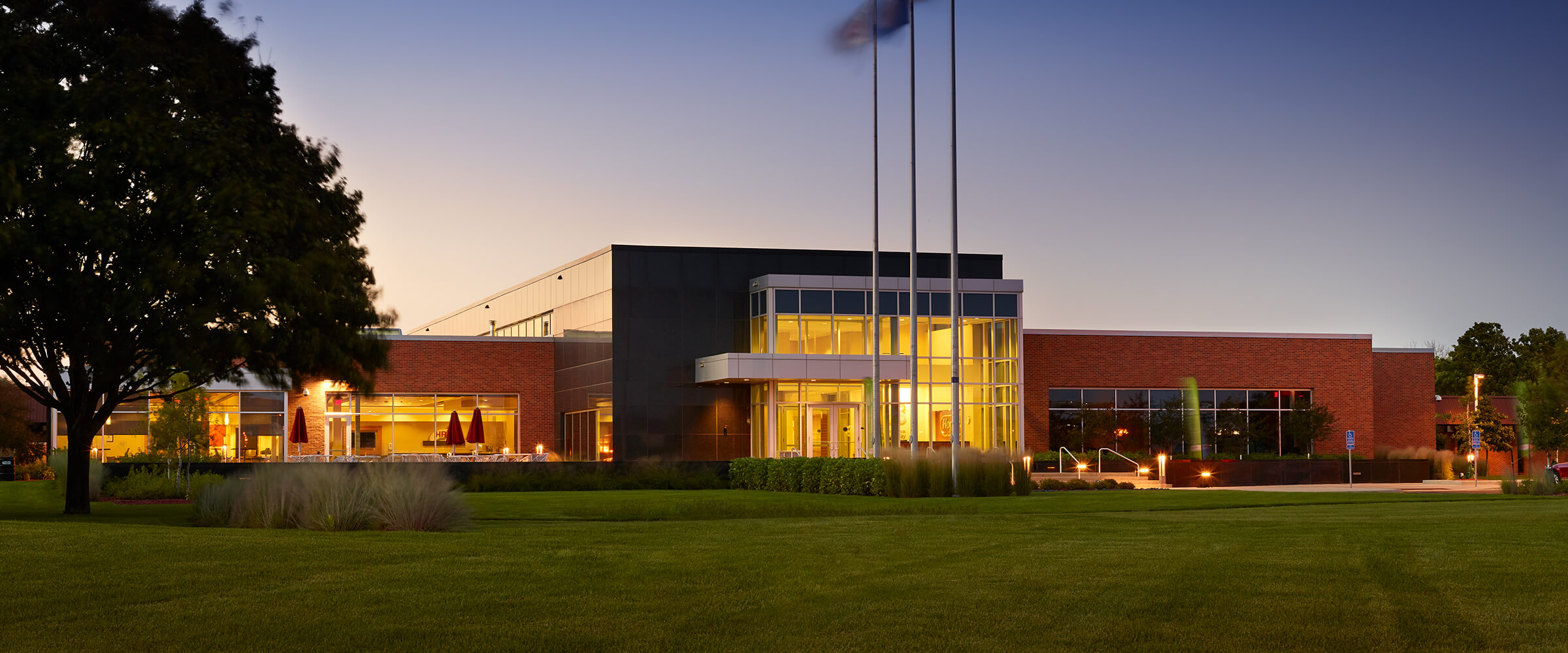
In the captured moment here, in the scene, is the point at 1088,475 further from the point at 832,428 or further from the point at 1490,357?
the point at 1490,357

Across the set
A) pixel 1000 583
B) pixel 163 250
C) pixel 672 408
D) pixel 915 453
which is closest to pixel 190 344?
pixel 163 250

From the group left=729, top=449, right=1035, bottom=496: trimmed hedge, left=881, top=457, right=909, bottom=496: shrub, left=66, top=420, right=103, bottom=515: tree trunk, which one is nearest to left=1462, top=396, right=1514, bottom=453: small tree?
left=729, top=449, right=1035, bottom=496: trimmed hedge

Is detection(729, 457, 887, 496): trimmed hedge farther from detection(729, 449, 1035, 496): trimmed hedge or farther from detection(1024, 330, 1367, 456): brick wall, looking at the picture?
detection(1024, 330, 1367, 456): brick wall

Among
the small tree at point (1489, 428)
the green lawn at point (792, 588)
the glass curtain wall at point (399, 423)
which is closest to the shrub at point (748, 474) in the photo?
the glass curtain wall at point (399, 423)

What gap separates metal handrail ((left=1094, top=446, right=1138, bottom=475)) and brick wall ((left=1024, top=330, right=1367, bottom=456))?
2.07 m

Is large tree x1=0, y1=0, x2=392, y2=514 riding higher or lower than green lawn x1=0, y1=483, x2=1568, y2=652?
higher

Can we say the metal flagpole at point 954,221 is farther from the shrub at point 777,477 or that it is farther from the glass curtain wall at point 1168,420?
the glass curtain wall at point 1168,420

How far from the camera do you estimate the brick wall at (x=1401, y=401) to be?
189ft

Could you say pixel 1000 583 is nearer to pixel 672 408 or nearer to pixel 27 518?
pixel 27 518

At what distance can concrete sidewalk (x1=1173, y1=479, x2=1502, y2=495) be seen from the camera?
35.8 metres

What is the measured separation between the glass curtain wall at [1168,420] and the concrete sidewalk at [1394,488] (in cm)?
806

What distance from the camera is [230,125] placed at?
2050cm

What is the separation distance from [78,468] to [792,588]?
14.9m

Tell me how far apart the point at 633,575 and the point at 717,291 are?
3651 cm
